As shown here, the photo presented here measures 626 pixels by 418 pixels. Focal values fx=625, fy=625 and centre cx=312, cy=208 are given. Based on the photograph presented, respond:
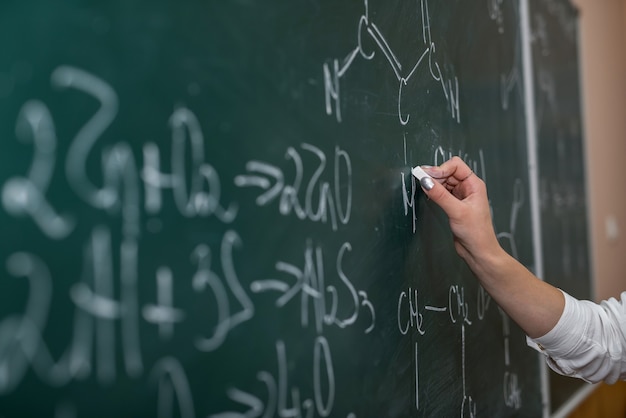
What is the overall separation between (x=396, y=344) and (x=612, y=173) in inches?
91.3

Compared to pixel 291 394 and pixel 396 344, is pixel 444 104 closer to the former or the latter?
pixel 396 344

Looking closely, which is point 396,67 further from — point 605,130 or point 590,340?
point 605,130

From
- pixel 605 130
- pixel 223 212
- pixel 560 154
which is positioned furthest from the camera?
pixel 605 130

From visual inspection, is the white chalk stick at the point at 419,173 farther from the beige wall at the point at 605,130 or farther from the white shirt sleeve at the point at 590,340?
the beige wall at the point at 605,130

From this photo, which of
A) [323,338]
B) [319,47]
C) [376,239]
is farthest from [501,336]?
[319,47]

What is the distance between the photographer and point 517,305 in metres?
1.14

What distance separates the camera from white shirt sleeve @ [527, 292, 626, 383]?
45.0 inches

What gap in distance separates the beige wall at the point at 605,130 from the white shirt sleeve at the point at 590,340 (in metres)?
1.36

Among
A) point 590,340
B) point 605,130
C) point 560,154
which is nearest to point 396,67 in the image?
point 590,340

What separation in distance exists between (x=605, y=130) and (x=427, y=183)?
2.17 m

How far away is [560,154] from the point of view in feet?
6.89

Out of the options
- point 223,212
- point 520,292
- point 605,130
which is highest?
point 605,130

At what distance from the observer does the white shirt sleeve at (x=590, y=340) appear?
114cm

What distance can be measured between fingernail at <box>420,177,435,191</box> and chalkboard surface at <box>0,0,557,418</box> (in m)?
0.04
